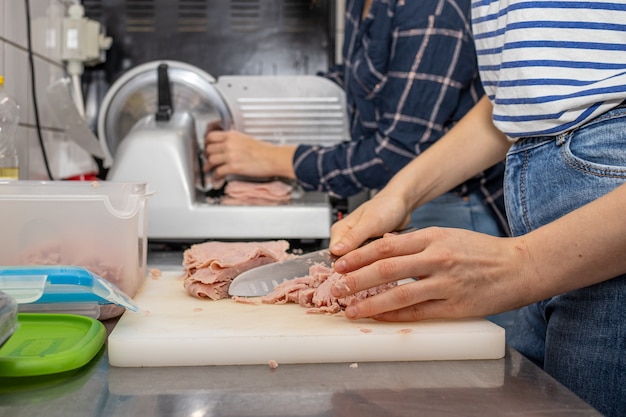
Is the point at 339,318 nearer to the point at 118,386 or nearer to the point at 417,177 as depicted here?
the point at 118,386

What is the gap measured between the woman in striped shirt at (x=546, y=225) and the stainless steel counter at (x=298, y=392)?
3.7 inches

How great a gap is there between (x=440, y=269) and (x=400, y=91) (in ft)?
2.90

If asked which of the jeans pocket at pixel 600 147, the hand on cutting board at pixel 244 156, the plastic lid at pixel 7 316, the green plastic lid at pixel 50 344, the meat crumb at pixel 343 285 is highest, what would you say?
the jeans pocket at pixel 600 147

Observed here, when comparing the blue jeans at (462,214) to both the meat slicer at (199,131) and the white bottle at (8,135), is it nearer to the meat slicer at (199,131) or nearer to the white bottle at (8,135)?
the meat slicer at (199,131)

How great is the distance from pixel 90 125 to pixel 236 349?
54.6 inches

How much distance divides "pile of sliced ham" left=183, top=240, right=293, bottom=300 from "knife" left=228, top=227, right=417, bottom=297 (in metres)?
0.02

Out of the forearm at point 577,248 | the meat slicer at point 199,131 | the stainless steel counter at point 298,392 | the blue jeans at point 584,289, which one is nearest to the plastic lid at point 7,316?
the stainless steel counter at point 298,392

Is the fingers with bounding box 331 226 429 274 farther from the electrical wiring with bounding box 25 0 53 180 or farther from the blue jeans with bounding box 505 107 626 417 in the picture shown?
the electrical wiring with bounding box 25 0 53 180

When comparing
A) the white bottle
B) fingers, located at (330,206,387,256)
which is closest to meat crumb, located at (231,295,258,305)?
fingers, located at (330,206,387,256)

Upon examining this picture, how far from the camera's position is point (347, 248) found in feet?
3.23

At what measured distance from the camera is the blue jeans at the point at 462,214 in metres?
1.61

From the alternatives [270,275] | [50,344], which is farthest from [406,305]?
[50,344]

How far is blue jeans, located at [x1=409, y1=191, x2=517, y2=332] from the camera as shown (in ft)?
5.29

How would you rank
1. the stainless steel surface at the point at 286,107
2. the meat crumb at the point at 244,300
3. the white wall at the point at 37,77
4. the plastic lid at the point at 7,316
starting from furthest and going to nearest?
the stainless steel surface at the point at 286,107 < the white wall at the point at 37,77 < the meat crumb at the point at 244,300 < the plastic lid at the point at 7,316
